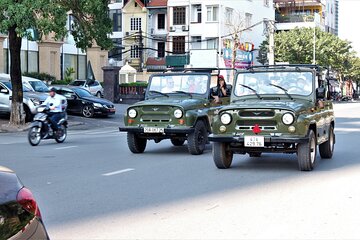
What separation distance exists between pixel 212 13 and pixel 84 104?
33.8m

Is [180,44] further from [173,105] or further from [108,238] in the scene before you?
[108,238]

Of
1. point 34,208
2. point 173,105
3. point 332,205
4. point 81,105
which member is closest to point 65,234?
point 34,208

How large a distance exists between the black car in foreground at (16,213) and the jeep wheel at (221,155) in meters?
7.45

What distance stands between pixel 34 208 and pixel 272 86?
8803 mm

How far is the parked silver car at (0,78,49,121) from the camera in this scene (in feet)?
82.2

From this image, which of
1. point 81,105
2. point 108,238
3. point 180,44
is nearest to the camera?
point 108,238

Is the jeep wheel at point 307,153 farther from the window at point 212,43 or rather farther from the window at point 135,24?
the window at point 135,24

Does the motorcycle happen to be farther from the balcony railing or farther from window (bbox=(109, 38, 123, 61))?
the balcony railing

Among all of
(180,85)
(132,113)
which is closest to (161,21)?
(180,85)

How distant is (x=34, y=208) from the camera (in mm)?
4121

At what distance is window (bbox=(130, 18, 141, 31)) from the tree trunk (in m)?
46.3

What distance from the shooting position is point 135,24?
226 ft

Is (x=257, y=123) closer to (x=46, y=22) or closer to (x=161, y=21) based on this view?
(x=46, y=22)

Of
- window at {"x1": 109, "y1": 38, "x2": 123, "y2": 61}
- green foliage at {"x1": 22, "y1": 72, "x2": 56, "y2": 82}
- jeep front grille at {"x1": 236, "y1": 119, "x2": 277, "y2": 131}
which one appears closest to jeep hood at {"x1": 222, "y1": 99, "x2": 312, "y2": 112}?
jeep front grille at {"x1": 236, "y1": 119, "x2": 277, "y2": 131}
